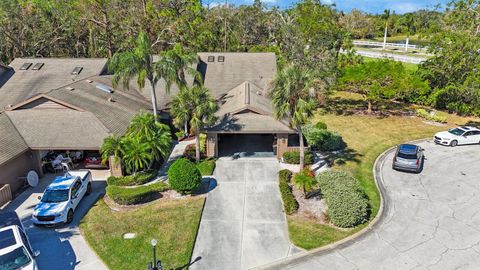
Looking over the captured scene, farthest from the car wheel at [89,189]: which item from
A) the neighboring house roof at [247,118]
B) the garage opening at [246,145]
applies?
the garage opening at [246,145]

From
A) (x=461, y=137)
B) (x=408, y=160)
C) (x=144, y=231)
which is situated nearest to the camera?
(x=144, y=231)

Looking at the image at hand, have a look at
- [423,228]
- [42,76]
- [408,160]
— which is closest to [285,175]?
[423,228]

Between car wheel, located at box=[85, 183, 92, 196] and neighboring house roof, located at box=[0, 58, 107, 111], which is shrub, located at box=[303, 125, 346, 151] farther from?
neighboring house roof, located at box=[0, 58, 107, 111]

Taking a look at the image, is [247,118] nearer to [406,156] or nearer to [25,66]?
[406,156]

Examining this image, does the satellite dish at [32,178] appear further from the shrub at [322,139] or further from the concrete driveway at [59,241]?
the shrub at [322,139]

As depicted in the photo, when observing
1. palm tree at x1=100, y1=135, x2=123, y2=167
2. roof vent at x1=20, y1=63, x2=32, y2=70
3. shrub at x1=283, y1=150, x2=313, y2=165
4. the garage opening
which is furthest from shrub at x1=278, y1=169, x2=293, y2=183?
roof vent at x1=20, y1=63, x2=32, y2=70

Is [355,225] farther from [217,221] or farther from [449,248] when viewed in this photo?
[217,221]
